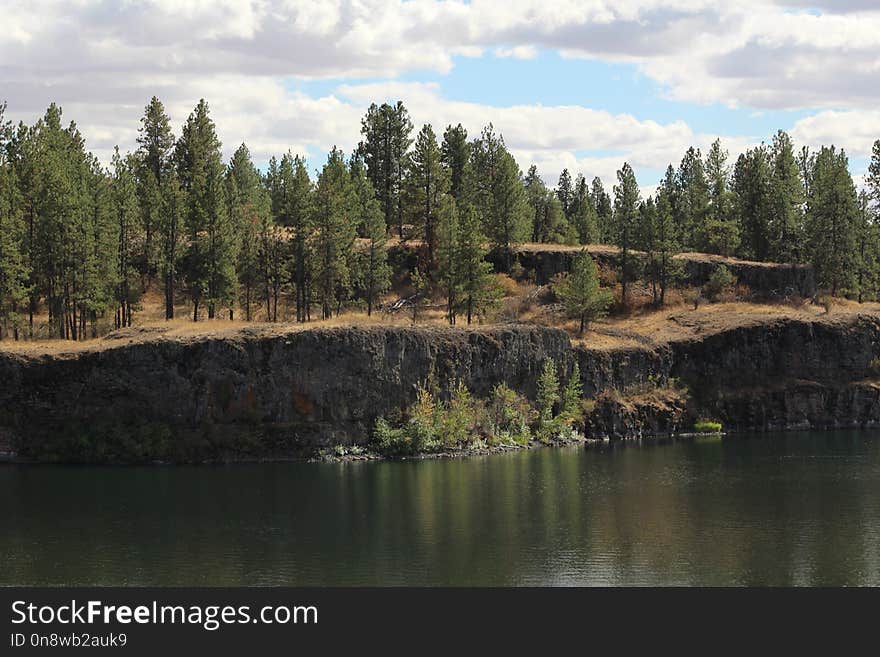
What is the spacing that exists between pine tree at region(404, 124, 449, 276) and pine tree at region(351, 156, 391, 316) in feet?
17.3

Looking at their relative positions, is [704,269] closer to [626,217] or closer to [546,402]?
[626,217]

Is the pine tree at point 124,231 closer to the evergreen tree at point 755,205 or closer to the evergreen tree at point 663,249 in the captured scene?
the evergreen tree at point 663,249

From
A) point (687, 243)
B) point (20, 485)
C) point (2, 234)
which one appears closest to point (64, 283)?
point (2, 234)

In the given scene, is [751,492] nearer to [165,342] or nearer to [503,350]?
[503,350]

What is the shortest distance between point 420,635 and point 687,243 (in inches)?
3609

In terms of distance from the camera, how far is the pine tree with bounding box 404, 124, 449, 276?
10819cm

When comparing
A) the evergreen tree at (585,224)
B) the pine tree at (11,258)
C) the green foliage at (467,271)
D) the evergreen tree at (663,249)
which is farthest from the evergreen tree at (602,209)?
the pine tree at (11,258)

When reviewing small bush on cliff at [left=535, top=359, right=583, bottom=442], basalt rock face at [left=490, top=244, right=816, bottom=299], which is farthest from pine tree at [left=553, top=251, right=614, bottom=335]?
basalt rock face at [left=490, top=244, right=816, bottom=299]

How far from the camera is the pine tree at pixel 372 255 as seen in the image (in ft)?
313

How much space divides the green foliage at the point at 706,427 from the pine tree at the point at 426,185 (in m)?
31.5

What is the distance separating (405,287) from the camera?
10950 centimetres

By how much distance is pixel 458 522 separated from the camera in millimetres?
54281

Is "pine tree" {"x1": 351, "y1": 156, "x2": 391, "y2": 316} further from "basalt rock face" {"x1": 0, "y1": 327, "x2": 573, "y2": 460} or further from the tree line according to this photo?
"basalt rock face" {"x1": 0, "y1": 327, "x2": 573, "y2": 460}

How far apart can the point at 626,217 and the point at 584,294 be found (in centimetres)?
1592
